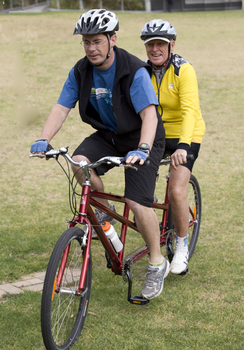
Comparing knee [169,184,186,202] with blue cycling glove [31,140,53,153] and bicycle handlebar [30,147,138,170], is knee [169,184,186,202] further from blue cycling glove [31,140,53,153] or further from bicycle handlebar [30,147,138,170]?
blue cycling glove [31,140,53,153]

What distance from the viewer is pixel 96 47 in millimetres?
3436

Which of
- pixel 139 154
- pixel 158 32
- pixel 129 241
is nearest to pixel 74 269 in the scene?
pixel 139 154

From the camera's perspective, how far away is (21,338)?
341 cm

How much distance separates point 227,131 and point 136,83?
709 cm

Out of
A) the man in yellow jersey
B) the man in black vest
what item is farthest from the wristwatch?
the man in yellow jersey

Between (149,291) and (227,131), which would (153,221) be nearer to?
(149,291)

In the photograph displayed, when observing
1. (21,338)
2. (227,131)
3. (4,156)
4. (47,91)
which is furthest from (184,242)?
(47,91)

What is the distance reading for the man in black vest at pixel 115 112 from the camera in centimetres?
344

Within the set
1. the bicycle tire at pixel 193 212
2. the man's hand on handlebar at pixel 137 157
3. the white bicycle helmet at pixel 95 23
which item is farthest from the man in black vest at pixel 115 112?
the bicycle tire at pixel 193 212

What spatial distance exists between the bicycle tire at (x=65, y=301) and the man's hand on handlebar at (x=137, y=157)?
1.98 feet

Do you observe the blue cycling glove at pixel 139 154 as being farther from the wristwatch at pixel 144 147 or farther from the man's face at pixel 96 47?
the man's face at pixel 96 47

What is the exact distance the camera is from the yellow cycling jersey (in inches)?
157

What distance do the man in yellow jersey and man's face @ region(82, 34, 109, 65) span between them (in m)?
0.84

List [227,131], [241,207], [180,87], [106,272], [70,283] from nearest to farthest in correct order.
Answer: [70,283], [180,87], [106,272], [241,207], [227,131]
